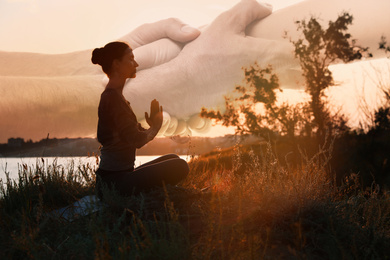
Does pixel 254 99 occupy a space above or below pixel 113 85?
above

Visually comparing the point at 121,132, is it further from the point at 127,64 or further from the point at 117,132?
the point at 127,64

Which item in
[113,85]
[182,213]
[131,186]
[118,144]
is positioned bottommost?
[182,213]

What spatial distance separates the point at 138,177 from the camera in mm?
4023

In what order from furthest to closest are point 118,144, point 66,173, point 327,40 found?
point 327,40
point 66,173
point 118,144

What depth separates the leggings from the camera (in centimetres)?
402

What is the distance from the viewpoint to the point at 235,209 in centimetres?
377

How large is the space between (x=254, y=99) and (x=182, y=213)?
16158 mm

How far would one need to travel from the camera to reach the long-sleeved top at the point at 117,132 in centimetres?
385

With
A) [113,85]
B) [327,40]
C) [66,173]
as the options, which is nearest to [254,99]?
[327,40]

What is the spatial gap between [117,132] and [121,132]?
0.07 meters

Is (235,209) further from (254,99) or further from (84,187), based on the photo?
(254,99)

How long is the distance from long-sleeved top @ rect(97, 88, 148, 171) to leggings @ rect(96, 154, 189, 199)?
0.26 feet

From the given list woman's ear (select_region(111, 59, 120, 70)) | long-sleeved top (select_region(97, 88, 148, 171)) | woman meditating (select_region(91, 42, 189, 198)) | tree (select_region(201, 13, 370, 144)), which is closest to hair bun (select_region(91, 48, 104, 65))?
woman meditating (select_region(91, 42, 189, 198))

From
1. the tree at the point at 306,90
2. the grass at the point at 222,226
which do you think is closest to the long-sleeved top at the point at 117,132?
the grass at the point at 222,226
